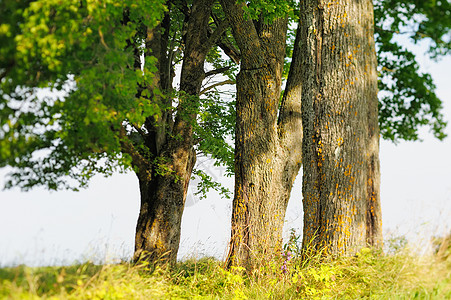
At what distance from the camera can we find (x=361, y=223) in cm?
627

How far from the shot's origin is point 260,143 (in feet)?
26.9

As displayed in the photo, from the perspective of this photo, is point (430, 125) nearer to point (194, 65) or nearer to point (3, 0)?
point (194, 65)

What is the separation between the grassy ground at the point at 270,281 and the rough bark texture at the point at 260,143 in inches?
35.8

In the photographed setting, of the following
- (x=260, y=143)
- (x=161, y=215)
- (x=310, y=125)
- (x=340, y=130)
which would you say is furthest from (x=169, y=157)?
(x=340, y=130)

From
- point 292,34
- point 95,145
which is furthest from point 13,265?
point 292,34

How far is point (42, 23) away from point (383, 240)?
549 centimetres

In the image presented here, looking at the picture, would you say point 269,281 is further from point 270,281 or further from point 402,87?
point 402,87

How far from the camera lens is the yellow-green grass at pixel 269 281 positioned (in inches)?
175

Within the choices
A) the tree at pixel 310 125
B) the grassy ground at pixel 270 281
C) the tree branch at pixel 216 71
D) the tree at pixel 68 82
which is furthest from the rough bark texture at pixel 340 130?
the tree branch at pixel 216 71

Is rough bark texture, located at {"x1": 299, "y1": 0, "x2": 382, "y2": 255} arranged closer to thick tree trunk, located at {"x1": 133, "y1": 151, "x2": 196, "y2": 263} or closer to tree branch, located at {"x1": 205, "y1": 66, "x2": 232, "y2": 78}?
thick tree trunk, located at {"x1": 133, "y1": 151, "x2": 196, "y2": 263}

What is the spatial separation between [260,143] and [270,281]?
111 inches

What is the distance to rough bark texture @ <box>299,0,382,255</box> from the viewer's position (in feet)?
20.6

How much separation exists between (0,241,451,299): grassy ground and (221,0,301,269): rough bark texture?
0.91 m

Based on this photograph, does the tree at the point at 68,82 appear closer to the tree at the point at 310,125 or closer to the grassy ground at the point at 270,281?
the grassy ground at the point at 270,281
